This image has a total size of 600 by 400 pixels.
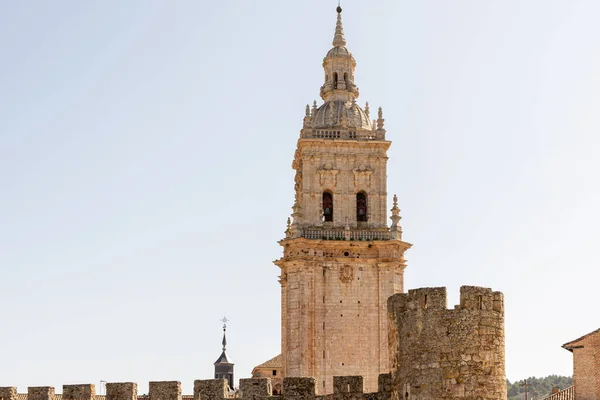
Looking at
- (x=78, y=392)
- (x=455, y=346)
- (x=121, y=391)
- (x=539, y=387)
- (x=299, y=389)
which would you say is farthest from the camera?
(x=539, y=387)

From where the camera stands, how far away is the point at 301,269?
214ft

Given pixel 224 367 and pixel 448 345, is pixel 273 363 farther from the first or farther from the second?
pixel 448 345

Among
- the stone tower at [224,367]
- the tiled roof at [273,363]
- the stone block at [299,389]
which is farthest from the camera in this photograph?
the stone tower at [224,367]

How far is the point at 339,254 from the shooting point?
66.3 meters

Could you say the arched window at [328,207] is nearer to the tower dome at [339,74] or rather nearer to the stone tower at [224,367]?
the tower dome at [339,74]

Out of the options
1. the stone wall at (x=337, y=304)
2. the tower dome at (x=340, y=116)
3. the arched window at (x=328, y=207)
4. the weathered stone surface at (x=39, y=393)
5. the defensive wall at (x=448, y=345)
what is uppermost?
the tower dome at (x=340, y=116)

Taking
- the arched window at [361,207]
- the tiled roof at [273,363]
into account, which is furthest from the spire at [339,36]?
the tiled roof at [273,363]

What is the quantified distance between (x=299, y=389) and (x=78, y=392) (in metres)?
5.53

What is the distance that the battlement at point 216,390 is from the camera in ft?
82.5

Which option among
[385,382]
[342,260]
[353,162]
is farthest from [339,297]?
[385,382]

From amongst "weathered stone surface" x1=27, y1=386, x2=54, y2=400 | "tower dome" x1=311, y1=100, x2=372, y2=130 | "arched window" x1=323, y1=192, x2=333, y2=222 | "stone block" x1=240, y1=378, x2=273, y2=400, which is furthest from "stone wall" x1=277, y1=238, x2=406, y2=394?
"stone block" x1=240, y1=378, x2=273, y2=400

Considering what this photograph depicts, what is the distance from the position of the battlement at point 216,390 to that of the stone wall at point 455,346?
13.1ft

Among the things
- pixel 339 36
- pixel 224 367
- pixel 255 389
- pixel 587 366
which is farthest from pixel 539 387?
pixel 255 389

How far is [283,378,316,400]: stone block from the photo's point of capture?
82.7ft
